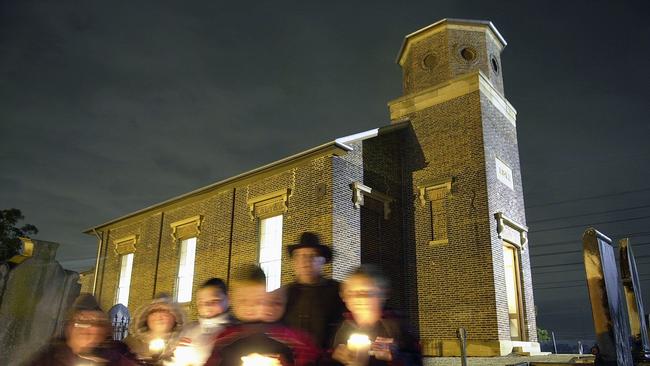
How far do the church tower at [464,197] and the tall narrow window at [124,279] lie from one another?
13467 mm

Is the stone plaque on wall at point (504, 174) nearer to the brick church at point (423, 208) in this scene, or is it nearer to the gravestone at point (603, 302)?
the brick church at point (423, 208)

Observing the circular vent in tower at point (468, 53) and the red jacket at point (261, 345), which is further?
the circular vent in tower at point (468, 53)

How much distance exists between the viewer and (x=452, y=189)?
52.5ft

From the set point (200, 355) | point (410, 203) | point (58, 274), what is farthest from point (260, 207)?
point (200, 355)

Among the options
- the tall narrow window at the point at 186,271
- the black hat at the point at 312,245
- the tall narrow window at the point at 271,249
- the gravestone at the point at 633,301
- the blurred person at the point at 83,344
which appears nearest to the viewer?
the blurred person at the point at 83,344

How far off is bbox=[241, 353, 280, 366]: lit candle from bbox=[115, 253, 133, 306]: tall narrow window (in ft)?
69.3

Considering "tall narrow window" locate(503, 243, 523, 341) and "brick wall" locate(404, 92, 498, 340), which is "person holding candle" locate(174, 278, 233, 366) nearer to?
"brick wall" locate(404, 92, 498, 340)

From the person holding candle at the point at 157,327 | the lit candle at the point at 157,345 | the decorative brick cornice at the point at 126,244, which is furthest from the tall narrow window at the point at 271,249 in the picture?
the lit candle at the point at 157,345

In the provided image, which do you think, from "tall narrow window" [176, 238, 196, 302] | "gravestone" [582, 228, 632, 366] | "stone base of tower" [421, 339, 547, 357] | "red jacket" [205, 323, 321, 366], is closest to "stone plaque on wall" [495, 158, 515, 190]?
"stone base of tower" [421, 339, 547, 357]

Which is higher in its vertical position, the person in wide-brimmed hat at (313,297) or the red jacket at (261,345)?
the person in wide-brimmed hat at (313,297)

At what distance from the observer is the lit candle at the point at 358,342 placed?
3543 mm

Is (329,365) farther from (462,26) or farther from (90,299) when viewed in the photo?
(462,26)

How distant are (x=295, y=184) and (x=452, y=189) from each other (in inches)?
196

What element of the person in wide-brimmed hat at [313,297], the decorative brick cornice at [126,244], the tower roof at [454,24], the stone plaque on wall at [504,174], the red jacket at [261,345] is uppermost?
the tower roof at [454,24]
